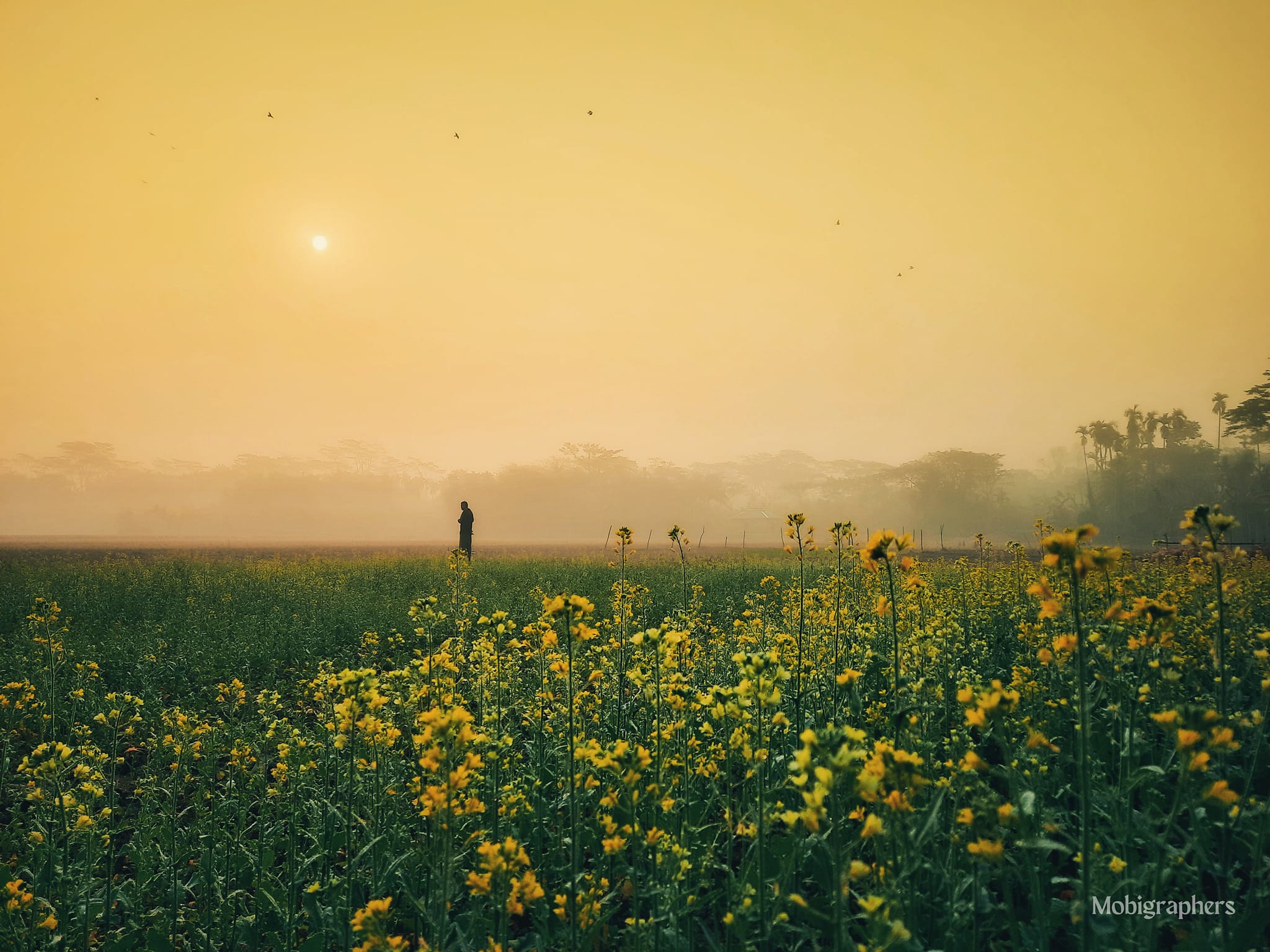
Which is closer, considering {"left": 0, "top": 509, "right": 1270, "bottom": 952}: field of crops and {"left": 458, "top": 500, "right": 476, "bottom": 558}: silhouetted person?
{"left": 0, "top": 509, "right": 1270, "bottom": 952}: field of crops

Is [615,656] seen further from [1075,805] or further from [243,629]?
[243,629]

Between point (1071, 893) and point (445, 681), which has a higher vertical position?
point (445, 681)

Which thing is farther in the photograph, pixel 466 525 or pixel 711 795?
pixel 466 525

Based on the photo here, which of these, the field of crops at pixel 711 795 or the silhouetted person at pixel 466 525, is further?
the silhouetted person at pixel 466 525

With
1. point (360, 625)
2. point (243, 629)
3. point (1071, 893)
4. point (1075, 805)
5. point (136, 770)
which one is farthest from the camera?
point (360, 625)

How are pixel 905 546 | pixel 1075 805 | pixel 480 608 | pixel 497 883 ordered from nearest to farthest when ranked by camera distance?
1. pixel 497 883
2. pixel 905 546
3. pixel 1075 805
4. pixel 480 608

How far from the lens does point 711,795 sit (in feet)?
11.1

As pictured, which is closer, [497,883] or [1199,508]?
[497,883]

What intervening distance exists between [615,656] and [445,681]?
2511mm

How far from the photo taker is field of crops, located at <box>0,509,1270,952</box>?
196cm

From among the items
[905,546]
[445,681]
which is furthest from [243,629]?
[905,546]

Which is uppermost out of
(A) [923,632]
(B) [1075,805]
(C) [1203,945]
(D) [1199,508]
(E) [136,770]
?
(D) [1199,508]

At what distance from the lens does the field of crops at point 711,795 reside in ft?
6.42

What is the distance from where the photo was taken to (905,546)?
2.32m
